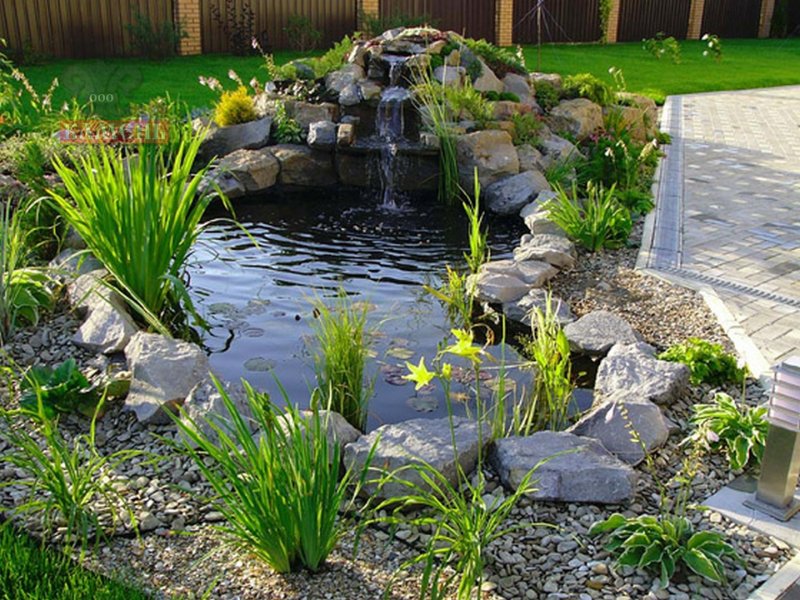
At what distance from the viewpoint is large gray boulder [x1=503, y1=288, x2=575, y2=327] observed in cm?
520

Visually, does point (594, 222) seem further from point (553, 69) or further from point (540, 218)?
point (553, 69)

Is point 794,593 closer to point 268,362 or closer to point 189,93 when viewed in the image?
point 268,362

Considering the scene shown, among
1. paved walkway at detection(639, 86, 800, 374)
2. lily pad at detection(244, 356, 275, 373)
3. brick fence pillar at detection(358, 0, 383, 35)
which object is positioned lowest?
lily pad at detection(244, 356, 275, 373)

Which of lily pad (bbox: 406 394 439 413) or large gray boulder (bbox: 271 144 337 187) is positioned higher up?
large gray boulder (bbox: 271 144 337 187)

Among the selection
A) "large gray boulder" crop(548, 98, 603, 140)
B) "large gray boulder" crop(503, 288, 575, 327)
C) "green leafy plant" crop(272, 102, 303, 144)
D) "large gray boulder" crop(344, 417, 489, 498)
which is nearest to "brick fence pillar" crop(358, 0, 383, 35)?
"large gray boulder" crop(548, 98, 603, 140)

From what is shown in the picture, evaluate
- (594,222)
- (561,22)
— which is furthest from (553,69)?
(594,222)

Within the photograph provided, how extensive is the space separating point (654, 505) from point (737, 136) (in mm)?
8993

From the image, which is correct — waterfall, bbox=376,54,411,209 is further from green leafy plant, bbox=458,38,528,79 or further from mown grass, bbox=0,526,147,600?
mown grass, bbox=0,526,147,600

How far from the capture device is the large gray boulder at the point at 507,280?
5465 mm

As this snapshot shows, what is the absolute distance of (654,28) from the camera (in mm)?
24281

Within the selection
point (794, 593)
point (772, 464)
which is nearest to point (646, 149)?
point (772, 464)

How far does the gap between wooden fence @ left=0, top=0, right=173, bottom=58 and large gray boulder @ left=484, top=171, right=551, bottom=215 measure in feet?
31.8

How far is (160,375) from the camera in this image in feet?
12.7

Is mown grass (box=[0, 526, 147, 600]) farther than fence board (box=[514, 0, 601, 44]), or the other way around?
fence board (box=[514, 0, 601, 44])
